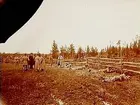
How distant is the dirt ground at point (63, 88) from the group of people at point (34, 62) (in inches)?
3.9

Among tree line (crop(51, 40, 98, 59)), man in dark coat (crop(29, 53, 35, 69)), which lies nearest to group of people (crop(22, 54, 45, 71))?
man in dark coat (crop(29, 53, 35, 69))

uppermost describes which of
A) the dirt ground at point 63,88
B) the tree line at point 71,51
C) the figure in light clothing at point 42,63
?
the tree line at point 71,51

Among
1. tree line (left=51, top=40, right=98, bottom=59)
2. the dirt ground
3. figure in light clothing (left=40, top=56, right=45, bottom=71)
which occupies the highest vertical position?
tree line (left=51, top=40, right=98, bottom=59)

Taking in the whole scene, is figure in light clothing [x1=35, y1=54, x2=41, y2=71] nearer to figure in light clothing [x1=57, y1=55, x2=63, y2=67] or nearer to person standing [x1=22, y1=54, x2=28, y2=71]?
person standing [x1=22, y1=54, x2=28, y2=71]

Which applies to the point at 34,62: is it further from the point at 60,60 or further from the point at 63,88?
the point at 63,88

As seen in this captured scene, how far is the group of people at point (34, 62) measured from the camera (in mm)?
3273

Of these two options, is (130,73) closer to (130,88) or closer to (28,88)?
(130,88)

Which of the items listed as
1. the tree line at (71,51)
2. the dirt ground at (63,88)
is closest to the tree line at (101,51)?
the tree line at (71,51)

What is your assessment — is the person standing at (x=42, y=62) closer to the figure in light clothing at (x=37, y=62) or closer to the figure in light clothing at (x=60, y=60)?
the figure in light clothing at (x=37, y=62)

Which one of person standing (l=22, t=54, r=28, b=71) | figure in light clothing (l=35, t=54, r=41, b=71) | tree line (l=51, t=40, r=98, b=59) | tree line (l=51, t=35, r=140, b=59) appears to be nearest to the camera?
tree line (l=51, t=35, r=140, b=59)

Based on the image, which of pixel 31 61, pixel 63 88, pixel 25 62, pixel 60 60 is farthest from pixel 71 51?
pixel 25 62

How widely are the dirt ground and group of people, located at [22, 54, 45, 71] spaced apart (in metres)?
0.10

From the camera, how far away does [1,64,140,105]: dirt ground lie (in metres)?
2.89

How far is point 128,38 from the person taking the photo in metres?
2.92
